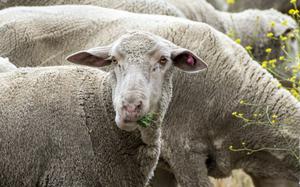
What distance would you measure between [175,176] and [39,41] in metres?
1.88

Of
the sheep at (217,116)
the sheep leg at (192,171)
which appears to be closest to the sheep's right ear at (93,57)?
the sheep at (217,116)

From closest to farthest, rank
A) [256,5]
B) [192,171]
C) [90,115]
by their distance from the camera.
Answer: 1. [90,115]
2. [192,171]
3. [256,5]

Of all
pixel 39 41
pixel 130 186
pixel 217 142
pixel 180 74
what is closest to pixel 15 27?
pixel 39 41

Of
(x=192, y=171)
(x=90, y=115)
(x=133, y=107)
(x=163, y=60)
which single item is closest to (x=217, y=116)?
(x=192, y=171)

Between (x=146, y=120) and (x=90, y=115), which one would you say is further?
(x=90, y=115)

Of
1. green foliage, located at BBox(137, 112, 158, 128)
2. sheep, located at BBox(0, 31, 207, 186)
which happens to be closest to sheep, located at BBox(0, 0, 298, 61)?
sheep, located at BBox(0, 31, 207, 186)

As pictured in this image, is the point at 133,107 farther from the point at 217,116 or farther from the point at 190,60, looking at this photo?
the point at 217,116

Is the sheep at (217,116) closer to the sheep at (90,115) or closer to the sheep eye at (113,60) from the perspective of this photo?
the sheep at (90,115)

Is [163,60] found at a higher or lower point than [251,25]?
higher

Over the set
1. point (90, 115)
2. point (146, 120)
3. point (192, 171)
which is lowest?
point (192, 171)

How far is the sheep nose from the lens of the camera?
5.70 meters

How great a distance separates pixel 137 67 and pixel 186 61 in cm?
53

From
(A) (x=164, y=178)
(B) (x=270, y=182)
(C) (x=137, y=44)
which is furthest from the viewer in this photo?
(A) (x=164, y=178)

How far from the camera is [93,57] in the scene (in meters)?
6.43
